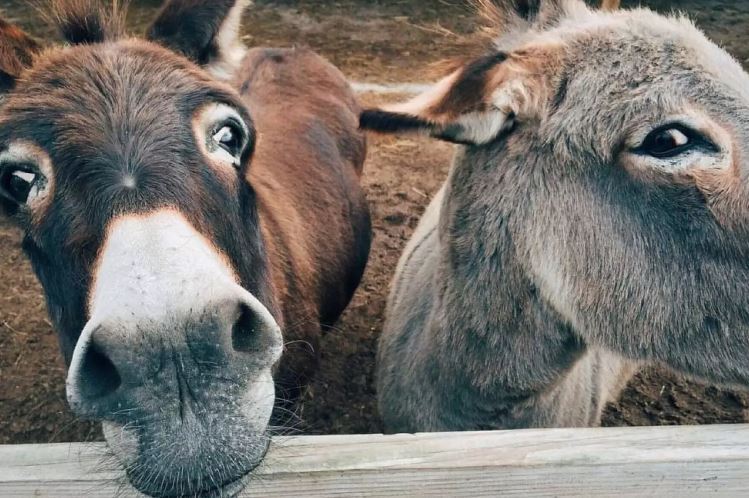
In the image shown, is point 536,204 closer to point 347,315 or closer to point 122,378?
point 122,378

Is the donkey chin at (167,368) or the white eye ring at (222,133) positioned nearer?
the donkey chin at (167,368)

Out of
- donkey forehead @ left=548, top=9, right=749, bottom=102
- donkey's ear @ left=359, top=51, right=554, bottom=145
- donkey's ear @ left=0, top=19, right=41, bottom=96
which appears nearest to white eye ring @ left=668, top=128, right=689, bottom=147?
donkey forehead @ left=548, top=9, right=749, bottom=102

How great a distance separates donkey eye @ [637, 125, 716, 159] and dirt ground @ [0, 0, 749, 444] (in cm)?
76

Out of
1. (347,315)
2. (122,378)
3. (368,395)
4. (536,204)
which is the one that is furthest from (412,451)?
(347,315)

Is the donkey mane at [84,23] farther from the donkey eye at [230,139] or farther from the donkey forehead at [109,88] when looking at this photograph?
the donkey eye at [230,139]

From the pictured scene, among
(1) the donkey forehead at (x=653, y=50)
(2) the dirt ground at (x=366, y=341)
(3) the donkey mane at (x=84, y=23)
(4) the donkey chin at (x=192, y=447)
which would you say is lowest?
(2) the dirt ground at (x=366, y=341)

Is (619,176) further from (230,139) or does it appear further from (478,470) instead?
(230,139)

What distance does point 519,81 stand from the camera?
68.3 inches

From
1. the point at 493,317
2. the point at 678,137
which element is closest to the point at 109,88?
the point at 493,317

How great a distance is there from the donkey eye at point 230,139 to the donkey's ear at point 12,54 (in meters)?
0.65

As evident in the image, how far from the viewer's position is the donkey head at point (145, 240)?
1287 millimetres

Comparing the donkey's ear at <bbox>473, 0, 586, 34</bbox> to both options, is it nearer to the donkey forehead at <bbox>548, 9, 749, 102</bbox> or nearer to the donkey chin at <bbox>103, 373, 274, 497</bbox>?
the donkey forehead at <bbox>548, 9, 749, 102</bbox>

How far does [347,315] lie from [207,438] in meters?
2.52

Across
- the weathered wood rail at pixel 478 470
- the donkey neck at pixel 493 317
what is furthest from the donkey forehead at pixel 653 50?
the weathered wood rail at pixel 478 470
